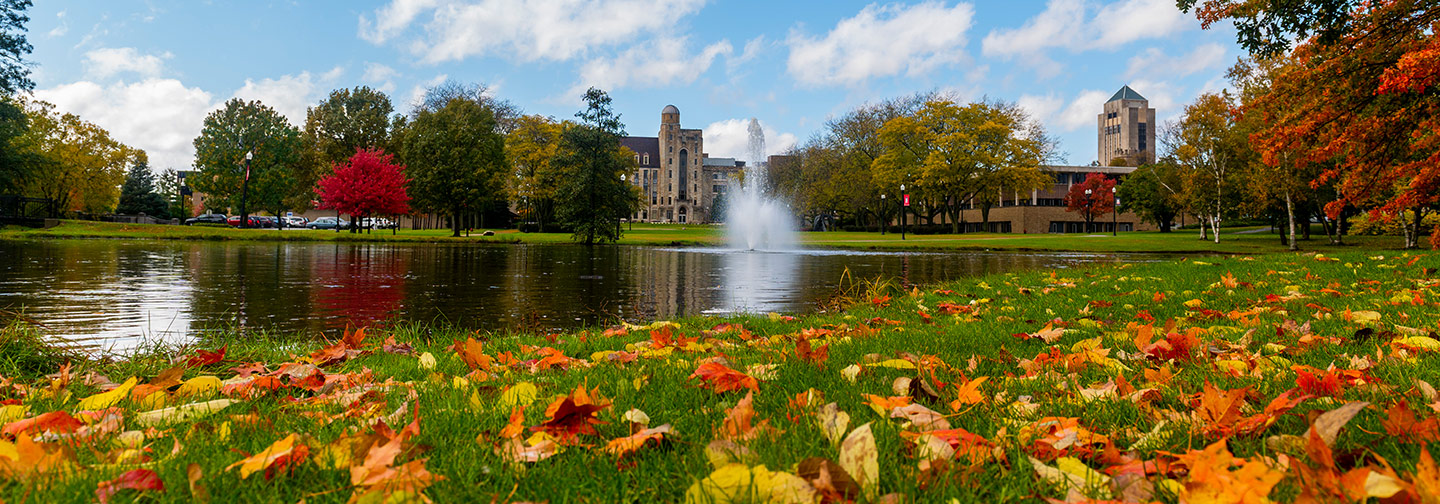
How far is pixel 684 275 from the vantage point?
1428cm

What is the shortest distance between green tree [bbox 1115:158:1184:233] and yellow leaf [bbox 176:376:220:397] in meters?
57.6

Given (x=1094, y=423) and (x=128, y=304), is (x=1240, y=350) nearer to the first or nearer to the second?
(x=1094, y=423)

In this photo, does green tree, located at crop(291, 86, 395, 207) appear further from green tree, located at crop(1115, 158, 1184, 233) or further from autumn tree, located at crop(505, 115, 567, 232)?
green tree, located at crop(1115, 158, 1184, 233)

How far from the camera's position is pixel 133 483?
57.3 inches

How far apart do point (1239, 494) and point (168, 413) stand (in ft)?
8.98

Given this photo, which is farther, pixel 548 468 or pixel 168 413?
pixel 168 413

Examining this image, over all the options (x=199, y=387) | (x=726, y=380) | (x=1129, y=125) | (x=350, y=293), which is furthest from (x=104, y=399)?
(x=1129, y=125)

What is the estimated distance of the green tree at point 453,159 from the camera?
4466 cm

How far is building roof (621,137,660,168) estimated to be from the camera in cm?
13325

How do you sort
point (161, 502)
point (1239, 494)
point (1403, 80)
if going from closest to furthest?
point (1239, 494)
point (161, 502)
point (1403, 80)

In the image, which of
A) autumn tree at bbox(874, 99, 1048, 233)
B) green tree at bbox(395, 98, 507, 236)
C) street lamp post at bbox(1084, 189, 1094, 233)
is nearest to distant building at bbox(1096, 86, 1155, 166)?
street lamp post at bbox(1084, 189, 1094, 233)

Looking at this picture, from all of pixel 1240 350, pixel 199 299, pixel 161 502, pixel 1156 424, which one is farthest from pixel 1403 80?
pixel 199 299

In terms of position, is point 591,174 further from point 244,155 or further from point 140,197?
point 140,197

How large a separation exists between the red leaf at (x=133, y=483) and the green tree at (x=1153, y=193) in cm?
5825
